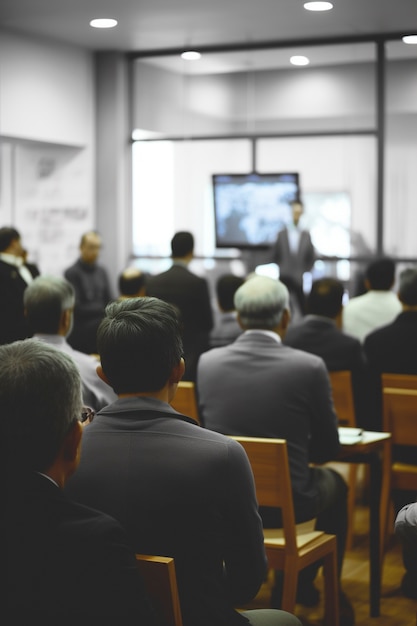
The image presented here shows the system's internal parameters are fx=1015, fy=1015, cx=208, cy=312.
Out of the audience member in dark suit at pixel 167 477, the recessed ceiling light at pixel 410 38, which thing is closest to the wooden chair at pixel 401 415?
the audience member in dark suit at pixel 167 477

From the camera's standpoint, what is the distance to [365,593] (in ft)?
14.3

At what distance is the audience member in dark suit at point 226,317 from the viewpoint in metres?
5.82

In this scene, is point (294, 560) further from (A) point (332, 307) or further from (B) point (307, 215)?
(B) point (307, 215)

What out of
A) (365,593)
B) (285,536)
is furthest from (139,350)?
(365,593)

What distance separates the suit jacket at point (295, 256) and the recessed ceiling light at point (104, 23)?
8.47 ft

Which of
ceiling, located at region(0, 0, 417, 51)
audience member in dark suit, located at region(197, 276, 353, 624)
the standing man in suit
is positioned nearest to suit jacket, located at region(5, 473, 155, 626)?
audience member in dark suit, located at region(197, 276, 353, 624)

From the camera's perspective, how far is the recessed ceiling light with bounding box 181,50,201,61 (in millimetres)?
10602

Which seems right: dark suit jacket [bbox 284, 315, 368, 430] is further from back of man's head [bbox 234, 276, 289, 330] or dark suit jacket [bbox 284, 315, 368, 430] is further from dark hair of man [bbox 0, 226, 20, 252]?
dark hair of man [bbox 0, 226, 20, 252]

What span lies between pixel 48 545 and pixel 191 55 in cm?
958

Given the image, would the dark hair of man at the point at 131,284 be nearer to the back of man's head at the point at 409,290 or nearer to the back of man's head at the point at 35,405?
the back of man's head at the point at 409,290

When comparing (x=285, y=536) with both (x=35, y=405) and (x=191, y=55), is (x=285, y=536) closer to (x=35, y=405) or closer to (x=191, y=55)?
(x=35, y=405)

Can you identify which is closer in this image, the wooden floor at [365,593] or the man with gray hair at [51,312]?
the man with gray hair at [51,312]

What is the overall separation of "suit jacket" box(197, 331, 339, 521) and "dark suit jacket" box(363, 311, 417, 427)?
1529mm

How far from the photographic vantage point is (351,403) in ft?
15.7
